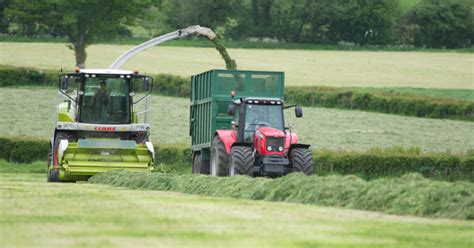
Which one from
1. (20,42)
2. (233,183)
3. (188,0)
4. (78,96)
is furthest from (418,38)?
(233,183)

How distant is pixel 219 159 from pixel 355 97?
82.0ft

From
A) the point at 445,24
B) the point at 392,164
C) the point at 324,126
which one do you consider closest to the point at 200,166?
the point at 392,164

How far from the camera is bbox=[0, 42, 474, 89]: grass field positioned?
6125 centimetres

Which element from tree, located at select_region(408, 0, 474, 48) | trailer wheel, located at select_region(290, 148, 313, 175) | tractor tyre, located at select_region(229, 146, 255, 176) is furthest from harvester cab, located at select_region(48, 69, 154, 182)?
tree, located at select_region(408, 0, 474, 48)

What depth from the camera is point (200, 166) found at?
29.3 m

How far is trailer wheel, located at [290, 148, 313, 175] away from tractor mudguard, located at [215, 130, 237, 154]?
1.64m

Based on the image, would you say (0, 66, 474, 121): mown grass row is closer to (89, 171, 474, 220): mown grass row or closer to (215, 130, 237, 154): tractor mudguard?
(215, 130, 237, 154): tractor mudguard

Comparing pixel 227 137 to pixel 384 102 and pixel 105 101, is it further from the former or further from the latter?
pixel 384 102

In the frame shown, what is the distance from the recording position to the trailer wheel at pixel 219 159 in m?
26.0

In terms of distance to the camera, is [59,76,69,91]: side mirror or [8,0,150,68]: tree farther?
[8,0,150,68]: tree

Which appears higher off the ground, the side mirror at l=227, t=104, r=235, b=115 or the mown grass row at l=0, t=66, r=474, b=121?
the side mirror at l=227, t=104, r=235, b=115

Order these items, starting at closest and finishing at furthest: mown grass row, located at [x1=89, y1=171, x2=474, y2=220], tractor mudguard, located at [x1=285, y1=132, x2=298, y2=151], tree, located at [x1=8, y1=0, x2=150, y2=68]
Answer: mown grass row, located at [x1=89, y1=171, x2=474, y2=220] < tractor mudguard, located at [x1=285, y1=132, x2=298, y2=151] < tree, located at [x1=8, y1=0, x2=150, y2=68]

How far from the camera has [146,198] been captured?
711 inches

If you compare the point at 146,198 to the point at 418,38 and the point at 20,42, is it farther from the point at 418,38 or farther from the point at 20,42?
the point at 418,38
